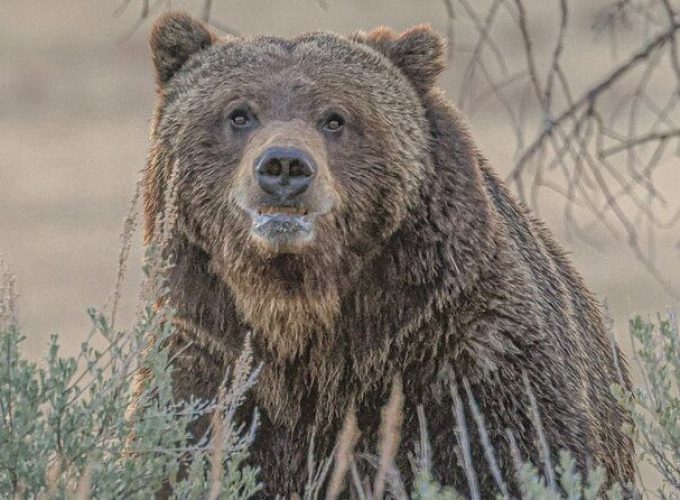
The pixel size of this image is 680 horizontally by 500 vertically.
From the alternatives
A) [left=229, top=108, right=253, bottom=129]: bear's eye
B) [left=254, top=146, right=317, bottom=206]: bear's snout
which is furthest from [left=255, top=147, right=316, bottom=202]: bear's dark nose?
[left=229, top=108, right=253, bottom=129]: bear's eye

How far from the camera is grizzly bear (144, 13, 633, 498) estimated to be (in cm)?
468

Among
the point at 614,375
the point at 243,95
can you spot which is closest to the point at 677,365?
the point at 614,375

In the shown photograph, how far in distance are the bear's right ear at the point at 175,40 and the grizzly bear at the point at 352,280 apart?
0.58ft

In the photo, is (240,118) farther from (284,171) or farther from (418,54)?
(418,54)

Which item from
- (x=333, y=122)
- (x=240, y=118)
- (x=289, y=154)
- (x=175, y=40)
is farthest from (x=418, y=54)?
(x=289, y=154)

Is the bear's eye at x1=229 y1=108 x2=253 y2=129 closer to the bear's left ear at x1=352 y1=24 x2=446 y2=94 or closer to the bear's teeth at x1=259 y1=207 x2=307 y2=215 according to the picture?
the bear's teeth at x1=259 y1=207 x2=307 y2=215

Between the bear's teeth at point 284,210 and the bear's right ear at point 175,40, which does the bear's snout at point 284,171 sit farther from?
the bear's right ear at point 175,40

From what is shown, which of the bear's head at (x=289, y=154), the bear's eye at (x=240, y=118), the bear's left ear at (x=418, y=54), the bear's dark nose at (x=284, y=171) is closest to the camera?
the bear's dark nose at (x=284, y=171)

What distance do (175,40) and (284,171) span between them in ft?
3.43

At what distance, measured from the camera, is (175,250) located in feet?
16.2

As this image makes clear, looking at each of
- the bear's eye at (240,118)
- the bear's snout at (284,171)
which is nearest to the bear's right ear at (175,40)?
the bear's eye at (240,118)

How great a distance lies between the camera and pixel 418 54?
5.22m

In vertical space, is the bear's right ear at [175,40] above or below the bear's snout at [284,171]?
above

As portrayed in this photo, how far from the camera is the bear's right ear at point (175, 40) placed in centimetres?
523
